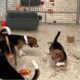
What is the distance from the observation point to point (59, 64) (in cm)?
401

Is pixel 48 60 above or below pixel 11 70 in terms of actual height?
below

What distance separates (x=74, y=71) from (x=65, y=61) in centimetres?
31

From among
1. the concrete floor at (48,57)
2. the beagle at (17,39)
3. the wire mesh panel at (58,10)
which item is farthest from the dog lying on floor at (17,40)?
the wire mesh panel at (58,10)

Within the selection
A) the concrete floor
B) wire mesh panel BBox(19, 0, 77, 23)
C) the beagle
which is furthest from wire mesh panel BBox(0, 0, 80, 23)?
the beagle

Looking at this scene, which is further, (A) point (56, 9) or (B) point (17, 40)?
(A) point (56, 9)

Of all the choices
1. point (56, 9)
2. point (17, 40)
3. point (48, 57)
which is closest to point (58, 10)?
point (56, 9)

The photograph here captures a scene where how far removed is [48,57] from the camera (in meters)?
4.42

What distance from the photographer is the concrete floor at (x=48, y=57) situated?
3771 millimetres

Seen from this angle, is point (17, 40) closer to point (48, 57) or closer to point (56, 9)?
point (48, 57)

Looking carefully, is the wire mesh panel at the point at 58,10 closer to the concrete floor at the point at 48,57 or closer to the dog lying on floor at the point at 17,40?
the concrete floor at the point at 48,57

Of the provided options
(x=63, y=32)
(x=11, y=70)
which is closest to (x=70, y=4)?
(x=63, y=32)

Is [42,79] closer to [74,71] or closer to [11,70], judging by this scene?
[74,71]

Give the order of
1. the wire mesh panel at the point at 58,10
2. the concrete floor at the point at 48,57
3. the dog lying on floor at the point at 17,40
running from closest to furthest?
the concrete floor at the point at 48,57 → the dog lying on floor at the point at 17,40 → the wire mesh panel at the point at 58,10

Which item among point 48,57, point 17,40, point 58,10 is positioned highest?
point 58,10
